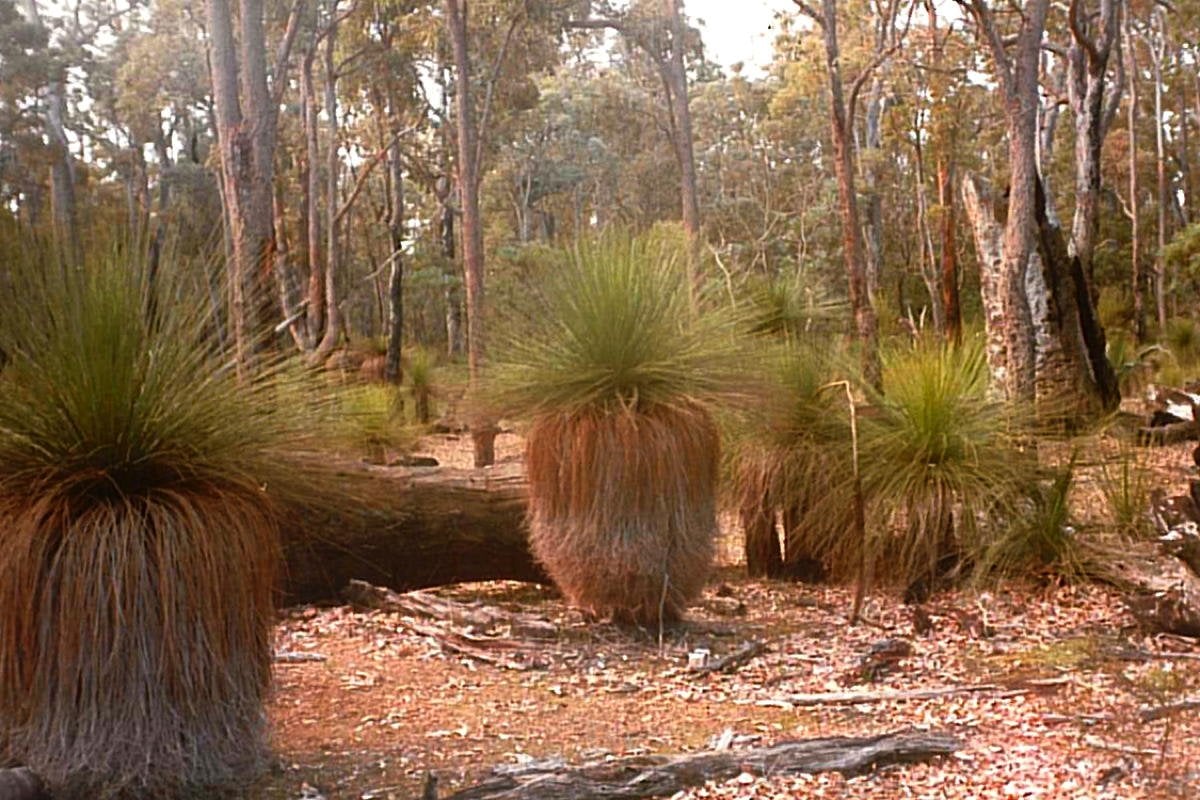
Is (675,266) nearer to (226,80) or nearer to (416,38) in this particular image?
(226,80)

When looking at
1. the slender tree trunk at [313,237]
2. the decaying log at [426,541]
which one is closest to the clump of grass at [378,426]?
the decaying log at [426,541]

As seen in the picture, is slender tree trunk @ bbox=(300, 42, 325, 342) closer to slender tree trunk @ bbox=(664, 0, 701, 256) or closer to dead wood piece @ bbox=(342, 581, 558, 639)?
slender tree trunk @ bbox=(664, 0, 701, 256)

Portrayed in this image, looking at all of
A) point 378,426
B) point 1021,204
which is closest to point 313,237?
point 378,426

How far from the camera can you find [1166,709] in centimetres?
359

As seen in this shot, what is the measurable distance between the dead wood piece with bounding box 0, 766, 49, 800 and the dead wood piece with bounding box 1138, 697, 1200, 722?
285 centimetres

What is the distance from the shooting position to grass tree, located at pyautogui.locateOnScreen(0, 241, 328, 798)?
2.81m

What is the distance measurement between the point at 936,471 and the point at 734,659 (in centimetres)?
133

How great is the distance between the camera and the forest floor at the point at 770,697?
3.24 m

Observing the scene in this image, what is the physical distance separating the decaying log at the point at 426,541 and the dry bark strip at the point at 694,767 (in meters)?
2.19

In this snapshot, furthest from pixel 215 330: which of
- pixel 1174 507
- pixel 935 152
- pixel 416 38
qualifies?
pixel 416 38

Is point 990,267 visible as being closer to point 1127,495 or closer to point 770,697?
point 1127,495

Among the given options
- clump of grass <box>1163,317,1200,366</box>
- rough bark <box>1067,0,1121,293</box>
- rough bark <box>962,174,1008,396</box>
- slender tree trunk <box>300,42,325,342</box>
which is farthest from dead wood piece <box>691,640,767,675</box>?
clump of grass <box>1163,317,1200,366</box>

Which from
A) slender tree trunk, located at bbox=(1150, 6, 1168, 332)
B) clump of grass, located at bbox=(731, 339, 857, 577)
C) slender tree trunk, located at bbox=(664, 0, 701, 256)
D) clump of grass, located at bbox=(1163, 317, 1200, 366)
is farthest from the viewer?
slender tree trunk, located at bbox=(1150, 6, 1168, 332)

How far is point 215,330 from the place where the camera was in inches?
126
